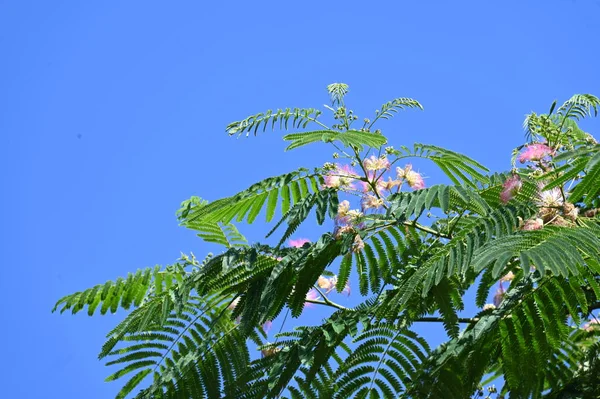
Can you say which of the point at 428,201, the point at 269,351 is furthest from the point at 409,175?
the point at 269,351

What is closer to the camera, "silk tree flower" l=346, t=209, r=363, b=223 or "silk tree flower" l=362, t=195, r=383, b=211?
"silk tree flower" l=346, t=209, r=363, b=223

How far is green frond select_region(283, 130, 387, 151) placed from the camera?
4.43 meters

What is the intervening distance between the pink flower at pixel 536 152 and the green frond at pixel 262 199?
984 mm

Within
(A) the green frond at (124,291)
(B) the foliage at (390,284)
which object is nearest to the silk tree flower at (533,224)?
(B) the foliage at (390,284)

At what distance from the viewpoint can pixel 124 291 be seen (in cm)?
523

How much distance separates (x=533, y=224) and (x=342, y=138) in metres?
0.93

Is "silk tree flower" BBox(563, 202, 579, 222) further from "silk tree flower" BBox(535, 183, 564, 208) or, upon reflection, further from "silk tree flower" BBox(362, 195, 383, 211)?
"silk tree flower" BBox(362, 195, 383, 211)

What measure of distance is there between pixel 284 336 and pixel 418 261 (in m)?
0.84

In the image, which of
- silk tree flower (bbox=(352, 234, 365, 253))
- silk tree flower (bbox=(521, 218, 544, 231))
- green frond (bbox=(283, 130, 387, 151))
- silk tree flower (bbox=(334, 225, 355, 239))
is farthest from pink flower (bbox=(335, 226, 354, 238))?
silk tree flower (bbox=(521, 218, 544, 231))

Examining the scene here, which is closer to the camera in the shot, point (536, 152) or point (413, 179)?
point (536, 152)

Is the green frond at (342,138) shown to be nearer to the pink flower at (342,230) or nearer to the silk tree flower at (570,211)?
the pink flower at (342,230)

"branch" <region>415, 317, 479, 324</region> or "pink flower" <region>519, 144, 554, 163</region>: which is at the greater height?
"pink flower" <region>519, 144, 554, 163</region>

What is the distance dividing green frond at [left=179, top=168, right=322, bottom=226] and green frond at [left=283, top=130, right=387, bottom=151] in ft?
0.84

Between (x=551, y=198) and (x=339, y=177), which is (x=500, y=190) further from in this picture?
(x=339, y=177)
